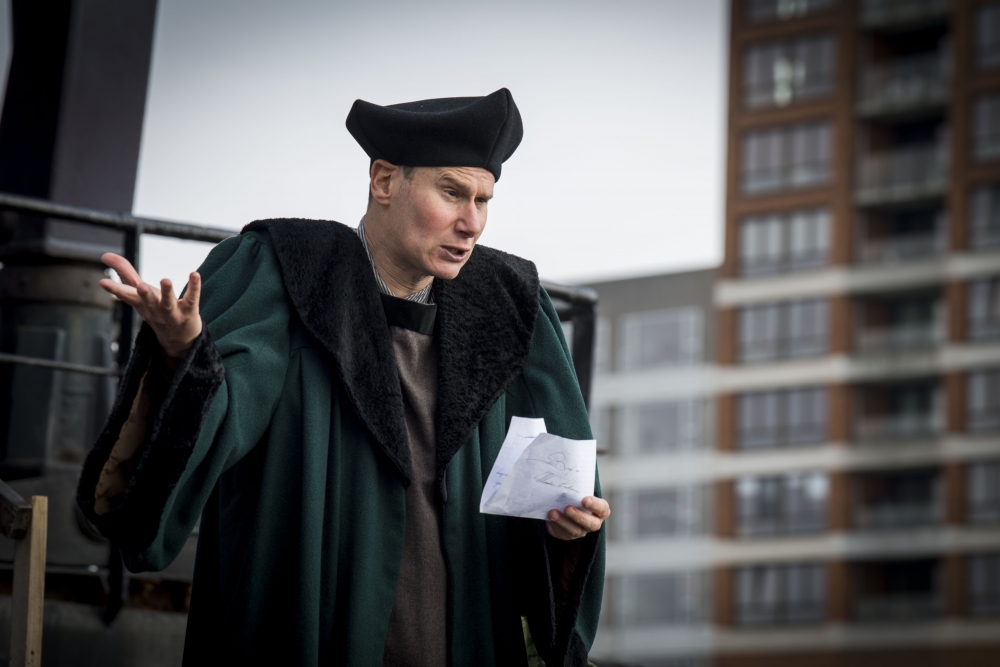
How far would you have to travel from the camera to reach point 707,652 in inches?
1857

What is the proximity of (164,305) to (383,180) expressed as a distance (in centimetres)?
78

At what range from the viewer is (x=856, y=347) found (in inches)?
1736

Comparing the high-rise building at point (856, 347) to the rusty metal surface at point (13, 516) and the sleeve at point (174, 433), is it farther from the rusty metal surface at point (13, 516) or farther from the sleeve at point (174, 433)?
the sleeve at point (174, 433)

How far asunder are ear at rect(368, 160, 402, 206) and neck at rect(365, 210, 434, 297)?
4 centimetres

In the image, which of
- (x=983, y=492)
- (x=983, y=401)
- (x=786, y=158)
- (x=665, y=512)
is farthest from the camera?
(x=665, y=512)

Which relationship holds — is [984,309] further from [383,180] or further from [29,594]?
[29,594]

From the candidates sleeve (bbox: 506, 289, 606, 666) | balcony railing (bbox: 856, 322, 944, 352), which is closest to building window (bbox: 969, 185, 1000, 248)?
balcony railing (bbox: 856, 322, 944, 352)

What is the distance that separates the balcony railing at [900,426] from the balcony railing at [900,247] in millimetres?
4822

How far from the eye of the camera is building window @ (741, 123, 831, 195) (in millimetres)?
45281

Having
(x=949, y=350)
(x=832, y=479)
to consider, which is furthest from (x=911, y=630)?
(x=949, y=350)

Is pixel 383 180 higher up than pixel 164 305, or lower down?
higher up

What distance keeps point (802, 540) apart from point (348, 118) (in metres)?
43.2

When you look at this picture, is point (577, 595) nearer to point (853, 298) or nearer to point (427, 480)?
point (427, 480)

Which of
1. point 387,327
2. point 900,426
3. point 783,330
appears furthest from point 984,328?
point 387,327
